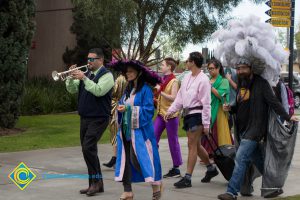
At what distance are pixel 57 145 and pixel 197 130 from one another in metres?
5.56

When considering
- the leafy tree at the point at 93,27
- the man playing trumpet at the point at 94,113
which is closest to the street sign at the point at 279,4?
the man playing trumpet at the point at 94,113

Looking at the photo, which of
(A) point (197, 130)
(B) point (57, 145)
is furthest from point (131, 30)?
(A) point (197, 130)

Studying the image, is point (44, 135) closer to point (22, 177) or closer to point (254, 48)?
point (22, 177)

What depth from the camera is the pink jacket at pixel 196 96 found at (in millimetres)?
8188

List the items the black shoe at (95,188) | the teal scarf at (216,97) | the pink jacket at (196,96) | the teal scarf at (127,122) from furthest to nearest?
the teal scarf at (216,97) → the pink jacket at (196,96) → the black shoe at (95,188) → the teal scarf at (127,122)

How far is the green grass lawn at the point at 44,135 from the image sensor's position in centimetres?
1306

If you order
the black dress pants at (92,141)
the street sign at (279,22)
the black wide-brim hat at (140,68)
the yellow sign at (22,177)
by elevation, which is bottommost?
the yellow sign at (22,177)

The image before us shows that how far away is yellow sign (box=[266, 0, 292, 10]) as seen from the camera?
14805 millimetres

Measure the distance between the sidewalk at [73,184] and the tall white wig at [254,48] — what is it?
1631 mm

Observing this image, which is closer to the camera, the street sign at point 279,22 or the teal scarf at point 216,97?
the teal scarf at point 216,97

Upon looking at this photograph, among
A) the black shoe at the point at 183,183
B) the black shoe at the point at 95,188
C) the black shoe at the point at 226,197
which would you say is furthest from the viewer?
the black shoe at the point at 183,183

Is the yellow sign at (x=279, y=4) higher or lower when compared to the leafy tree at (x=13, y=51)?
higher

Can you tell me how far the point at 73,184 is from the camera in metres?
8.63

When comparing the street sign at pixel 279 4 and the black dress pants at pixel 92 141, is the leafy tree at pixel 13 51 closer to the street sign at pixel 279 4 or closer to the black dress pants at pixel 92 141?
the street sign at pixel 279 4
